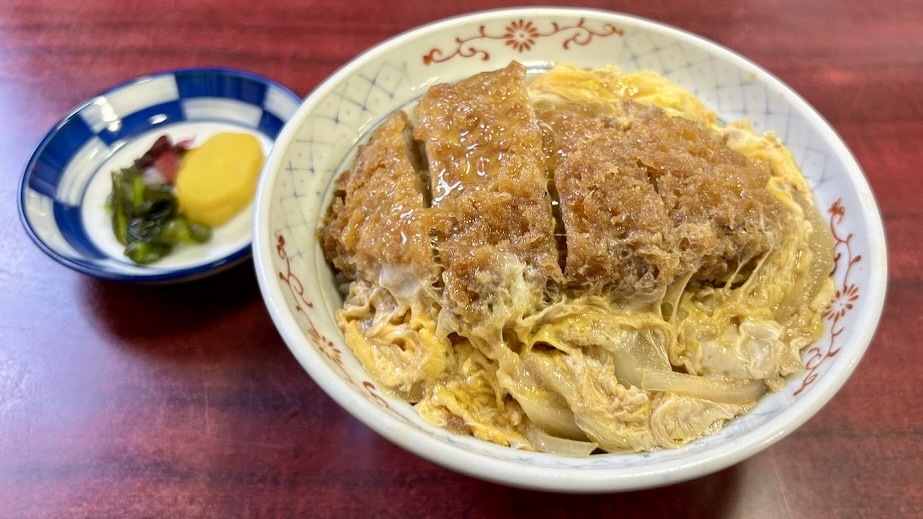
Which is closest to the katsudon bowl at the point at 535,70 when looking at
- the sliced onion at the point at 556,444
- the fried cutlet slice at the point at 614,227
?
the sliced onion at the point at 556,444

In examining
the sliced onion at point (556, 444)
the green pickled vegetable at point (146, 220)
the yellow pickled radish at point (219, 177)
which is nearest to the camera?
the sliced onion at point (556, 444)

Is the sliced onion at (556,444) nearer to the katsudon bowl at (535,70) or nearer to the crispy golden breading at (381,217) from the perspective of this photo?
the katsudon bowl at (535,70)

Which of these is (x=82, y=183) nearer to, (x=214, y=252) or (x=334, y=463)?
(x=214, y=252)

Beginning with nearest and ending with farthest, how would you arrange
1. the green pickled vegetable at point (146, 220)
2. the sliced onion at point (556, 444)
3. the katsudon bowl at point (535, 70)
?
the katsudon bowl at point (535, 70) < the sliced onion at point (556, 444) < the green pickled vegetable at point (146, 220)

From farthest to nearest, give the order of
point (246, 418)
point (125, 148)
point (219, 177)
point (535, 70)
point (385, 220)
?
point (125, 148)
point (219, 177)
point (535, 70)
point (246, 418)
point (385, 220)

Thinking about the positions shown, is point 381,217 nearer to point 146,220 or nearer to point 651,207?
point 651,207

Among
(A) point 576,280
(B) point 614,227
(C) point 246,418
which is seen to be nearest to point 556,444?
(A) point 576,280

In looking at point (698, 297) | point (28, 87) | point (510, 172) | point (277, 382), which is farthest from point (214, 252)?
point (698, 297)
